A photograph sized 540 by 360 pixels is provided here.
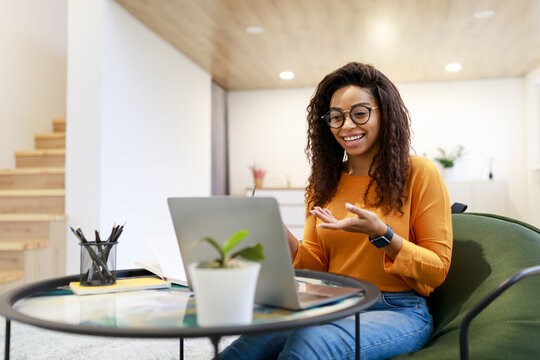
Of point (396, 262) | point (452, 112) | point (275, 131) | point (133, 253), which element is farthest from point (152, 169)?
point (452, 112)

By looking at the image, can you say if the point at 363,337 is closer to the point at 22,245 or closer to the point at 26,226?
the point at 22,245

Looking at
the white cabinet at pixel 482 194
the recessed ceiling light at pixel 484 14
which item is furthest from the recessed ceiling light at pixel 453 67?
the recessed ceiling light at pixel 484 14

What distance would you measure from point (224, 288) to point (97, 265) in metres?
0.59

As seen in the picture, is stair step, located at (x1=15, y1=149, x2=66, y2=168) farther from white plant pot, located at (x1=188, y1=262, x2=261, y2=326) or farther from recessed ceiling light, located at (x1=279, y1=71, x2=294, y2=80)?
white plant pot, located at (x1=188, y1=262, x2=261, y2=326)

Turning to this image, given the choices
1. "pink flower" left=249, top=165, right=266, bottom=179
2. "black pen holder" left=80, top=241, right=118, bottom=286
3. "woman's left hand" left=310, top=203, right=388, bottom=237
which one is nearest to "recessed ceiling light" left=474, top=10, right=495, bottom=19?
"pink flower" left=249, top=165, right=266, bottom=179

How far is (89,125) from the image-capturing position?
3.82 metres

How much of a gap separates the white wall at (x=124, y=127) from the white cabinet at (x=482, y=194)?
143 inches

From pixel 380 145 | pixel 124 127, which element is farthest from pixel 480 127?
pixel 380 145

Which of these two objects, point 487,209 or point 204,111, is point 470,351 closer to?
point 204,111

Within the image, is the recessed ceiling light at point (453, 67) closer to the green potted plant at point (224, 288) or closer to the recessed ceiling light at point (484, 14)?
the recessed ceiling light at point (484, 14)

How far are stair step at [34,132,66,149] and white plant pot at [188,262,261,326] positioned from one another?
15.1 ft

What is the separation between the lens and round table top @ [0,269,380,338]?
70cm

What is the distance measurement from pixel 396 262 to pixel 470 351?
25 centimetres

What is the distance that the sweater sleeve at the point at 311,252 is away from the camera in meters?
1.49
